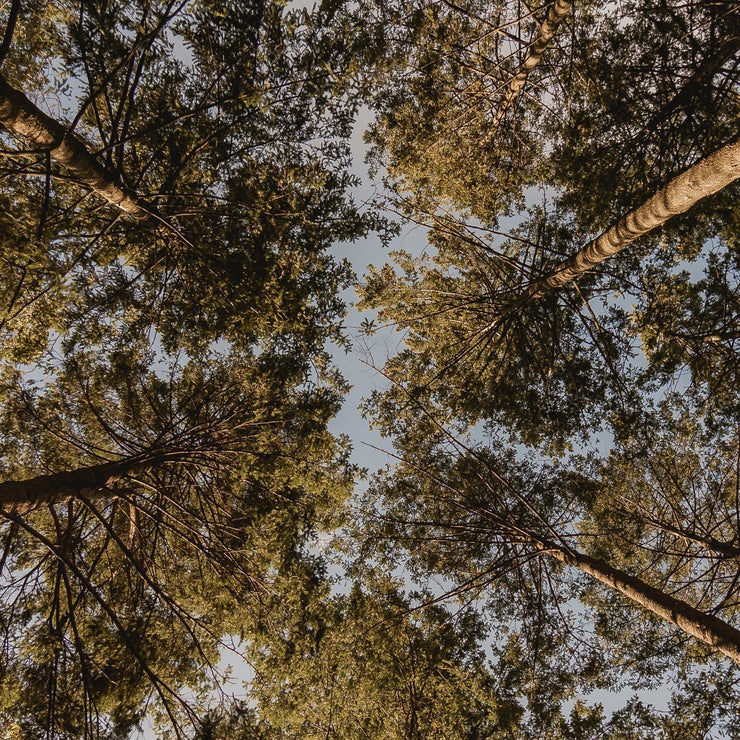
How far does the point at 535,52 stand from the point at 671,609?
747 cm

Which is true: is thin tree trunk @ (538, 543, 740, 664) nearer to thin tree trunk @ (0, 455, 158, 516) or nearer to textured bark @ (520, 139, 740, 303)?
textured bark @ (520, 139, 740, 303)

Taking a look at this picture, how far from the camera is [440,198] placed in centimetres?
852

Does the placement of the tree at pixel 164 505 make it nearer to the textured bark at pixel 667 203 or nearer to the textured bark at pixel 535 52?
the textured bark at pixel 667 203

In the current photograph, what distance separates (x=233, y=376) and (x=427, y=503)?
15.7 feet

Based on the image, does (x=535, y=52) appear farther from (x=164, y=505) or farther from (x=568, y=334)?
(x=164, y=505)

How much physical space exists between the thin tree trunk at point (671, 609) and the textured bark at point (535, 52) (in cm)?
666

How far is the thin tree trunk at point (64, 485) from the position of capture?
375 centimetres

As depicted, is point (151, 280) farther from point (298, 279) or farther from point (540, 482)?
point (540, 482)

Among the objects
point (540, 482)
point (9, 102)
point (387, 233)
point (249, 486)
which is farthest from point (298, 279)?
point (540, 482)

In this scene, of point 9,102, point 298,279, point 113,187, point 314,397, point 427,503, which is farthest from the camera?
point 427,503

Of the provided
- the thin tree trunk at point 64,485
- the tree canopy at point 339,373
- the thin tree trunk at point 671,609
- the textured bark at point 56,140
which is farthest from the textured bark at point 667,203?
the thin tree trunk at point 64,485

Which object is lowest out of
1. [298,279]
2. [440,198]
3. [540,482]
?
[540,482]

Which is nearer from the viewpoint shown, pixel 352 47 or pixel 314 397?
pixel 352 47

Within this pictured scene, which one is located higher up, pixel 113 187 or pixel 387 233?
pixel 387 233
